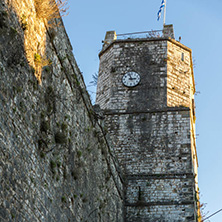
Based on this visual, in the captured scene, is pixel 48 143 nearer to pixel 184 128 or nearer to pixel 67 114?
pixel 67 114

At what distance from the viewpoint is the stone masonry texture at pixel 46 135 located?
24.4 feet

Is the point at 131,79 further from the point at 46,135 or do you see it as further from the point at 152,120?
the point at 46,135

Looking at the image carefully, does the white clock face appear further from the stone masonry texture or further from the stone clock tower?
the stone masonry texture

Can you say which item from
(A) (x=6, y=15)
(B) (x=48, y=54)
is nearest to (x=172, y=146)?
(B) (x=48, y=54)

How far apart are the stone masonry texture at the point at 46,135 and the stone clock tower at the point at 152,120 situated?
3334mm

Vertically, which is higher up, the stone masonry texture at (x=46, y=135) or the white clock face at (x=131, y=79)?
the white clock face at (x=131, y=79)

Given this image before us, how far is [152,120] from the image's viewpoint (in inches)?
697

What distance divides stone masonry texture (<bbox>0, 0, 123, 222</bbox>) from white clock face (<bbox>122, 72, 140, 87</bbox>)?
5232 millimetres

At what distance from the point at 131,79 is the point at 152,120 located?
1.76 m

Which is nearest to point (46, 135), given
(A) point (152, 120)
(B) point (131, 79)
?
(A) point (152, 120)

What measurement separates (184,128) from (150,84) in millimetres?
1970

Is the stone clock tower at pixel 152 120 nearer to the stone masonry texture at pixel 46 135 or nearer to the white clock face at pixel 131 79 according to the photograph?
the white clock face at pixel 131 79

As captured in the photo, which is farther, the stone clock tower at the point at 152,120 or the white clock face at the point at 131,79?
the white clock face at the point at 131,79

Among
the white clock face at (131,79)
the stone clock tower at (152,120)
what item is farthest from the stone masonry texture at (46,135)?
the white clock face at (131,79)
